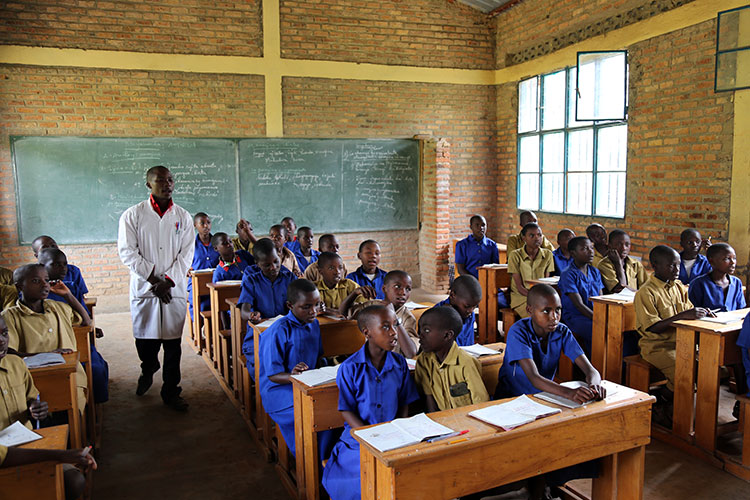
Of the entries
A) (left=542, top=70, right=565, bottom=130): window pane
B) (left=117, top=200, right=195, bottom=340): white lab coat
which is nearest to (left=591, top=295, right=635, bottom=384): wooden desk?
(left=117, top=200, right=195, bottom=340): white lab coat

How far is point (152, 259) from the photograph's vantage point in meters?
4.60

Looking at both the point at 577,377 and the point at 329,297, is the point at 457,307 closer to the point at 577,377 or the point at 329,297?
the point at 329,297

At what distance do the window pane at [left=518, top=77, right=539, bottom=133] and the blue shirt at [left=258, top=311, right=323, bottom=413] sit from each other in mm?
6743

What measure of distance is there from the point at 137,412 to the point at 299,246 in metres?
2.82

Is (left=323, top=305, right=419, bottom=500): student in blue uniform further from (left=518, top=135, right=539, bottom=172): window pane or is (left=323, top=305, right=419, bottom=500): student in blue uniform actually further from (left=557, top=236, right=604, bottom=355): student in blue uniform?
(left=518, top=135, right=539, bottom=172): window pane

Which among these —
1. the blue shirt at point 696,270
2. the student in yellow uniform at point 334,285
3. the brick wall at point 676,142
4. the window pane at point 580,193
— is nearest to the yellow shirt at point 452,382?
the student in yellow uniform at point 334,285

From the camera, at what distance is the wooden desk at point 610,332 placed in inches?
175

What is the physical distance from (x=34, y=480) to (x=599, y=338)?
390 cm

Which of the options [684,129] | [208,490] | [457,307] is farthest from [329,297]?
[684,129]

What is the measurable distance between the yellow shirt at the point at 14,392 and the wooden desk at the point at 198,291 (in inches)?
128

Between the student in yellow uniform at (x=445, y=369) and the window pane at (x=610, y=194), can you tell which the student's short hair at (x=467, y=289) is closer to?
the student in yellow uniform at (x=445, y=369)

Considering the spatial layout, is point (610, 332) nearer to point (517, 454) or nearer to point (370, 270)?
point (370, 270)

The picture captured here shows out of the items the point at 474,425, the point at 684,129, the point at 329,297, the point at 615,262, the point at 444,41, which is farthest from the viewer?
the point at 444,41

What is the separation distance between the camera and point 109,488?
3396 millimetres
